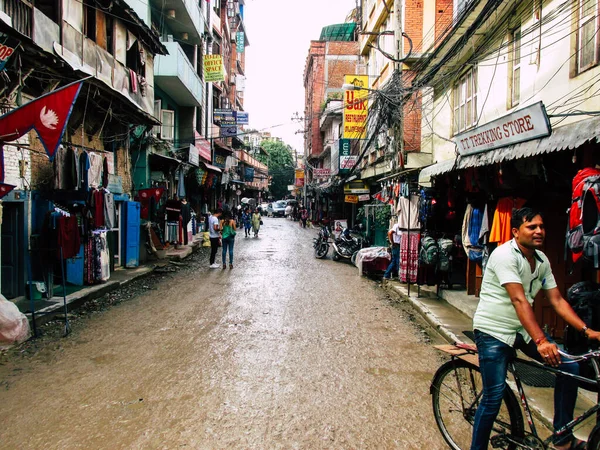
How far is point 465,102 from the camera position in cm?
1059

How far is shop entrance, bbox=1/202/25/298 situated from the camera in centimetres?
841

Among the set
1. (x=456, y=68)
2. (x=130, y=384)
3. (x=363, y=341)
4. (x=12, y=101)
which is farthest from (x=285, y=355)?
(x=456, y=68)

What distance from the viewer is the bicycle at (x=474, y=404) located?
3027 millimetres

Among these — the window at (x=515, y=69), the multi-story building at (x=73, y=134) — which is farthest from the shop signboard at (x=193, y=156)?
the window at (x=515, y=69)

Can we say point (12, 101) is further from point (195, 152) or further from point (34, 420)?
point (195, 152)

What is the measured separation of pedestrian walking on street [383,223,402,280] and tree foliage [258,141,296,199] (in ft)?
233

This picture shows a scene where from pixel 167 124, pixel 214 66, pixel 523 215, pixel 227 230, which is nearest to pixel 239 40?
pixel 214 66

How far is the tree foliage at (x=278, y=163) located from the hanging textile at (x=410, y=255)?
240 ft

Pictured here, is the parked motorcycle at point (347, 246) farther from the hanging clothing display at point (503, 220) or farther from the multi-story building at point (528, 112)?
the hanging clothing display at point (503, 220)

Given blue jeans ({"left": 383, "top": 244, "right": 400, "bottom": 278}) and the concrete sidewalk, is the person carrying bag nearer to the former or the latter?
blue jeans ({"left": 383, "top": 244, "right": 400, "bottom": 278})

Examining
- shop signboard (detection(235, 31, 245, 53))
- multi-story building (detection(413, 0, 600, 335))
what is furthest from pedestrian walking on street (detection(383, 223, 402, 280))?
shop signboard (detection(235, 31, 245, 53))

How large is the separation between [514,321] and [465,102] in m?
8.63

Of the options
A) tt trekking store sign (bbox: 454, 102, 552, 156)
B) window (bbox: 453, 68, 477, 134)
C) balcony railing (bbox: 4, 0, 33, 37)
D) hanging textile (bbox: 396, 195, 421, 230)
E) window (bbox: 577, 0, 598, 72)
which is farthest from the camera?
hanging textile (bbox: 396, 195, 421, 230)

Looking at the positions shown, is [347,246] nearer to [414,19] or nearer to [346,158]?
[414,19]
